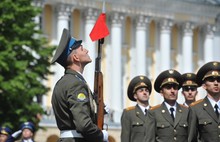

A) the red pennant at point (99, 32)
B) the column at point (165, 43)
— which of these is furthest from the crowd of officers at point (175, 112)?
the column at point (165, 43)

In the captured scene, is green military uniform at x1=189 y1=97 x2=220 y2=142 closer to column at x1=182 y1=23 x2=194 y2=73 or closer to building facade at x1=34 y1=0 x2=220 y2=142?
building facade at x1=34 y1=0 x2=220 y2=142

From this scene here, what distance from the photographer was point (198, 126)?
40.3 ft

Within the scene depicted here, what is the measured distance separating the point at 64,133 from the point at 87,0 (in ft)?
171

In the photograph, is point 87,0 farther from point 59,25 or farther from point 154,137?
point 154,137

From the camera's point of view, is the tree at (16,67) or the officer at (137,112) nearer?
the officer at (137,112)

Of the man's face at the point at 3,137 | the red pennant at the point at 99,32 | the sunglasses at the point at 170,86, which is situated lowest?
the man's face at the point at 3,137

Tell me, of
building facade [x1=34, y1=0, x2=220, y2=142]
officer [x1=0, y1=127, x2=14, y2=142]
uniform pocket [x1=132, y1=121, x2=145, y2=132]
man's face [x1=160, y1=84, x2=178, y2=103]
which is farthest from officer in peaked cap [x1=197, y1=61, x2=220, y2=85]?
building facade [x1=34, y1=0, x2=220, y2=142]

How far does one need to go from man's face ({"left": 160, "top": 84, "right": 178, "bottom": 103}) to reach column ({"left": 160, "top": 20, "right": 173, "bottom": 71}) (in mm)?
52708

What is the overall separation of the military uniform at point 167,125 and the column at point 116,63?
47220mm

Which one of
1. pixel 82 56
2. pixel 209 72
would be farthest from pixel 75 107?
pixel 209 72

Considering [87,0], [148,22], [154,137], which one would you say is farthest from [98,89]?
[148,22]

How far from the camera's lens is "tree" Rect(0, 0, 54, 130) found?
119 ft

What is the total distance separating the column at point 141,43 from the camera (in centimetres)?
6469

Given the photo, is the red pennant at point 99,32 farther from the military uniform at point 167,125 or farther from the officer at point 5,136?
the officer at point 5,136
